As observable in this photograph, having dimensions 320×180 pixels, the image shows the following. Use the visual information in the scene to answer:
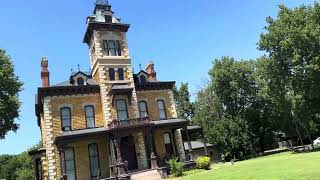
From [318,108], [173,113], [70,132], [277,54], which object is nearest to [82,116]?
[70,132]

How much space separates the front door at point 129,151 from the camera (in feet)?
112

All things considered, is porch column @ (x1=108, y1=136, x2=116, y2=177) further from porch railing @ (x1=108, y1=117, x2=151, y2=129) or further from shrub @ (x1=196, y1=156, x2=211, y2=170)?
shrub @ (x1=196, y1=156, x2=211, y2=170)

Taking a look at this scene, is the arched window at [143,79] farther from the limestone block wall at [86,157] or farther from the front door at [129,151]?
the limestone block wall at [86,157]

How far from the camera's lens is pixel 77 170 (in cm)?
3166

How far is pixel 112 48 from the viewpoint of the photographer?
3675cm

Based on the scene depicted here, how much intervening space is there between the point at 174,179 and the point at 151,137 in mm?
6793

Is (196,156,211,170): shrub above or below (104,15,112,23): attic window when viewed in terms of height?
below

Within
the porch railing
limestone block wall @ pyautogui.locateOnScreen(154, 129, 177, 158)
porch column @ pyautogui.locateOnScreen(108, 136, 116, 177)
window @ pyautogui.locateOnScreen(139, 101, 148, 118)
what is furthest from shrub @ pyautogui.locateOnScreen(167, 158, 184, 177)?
window @ pyautogui.locateOnScreen(139, 101, 148, 118)

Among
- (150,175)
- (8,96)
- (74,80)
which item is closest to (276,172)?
(150,175)

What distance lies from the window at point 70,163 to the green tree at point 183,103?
40.7 meters

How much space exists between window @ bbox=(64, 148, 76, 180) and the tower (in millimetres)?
4346

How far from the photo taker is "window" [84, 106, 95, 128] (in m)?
33.6

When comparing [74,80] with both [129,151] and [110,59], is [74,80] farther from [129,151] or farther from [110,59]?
[129,151]

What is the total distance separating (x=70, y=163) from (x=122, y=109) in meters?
7.11
